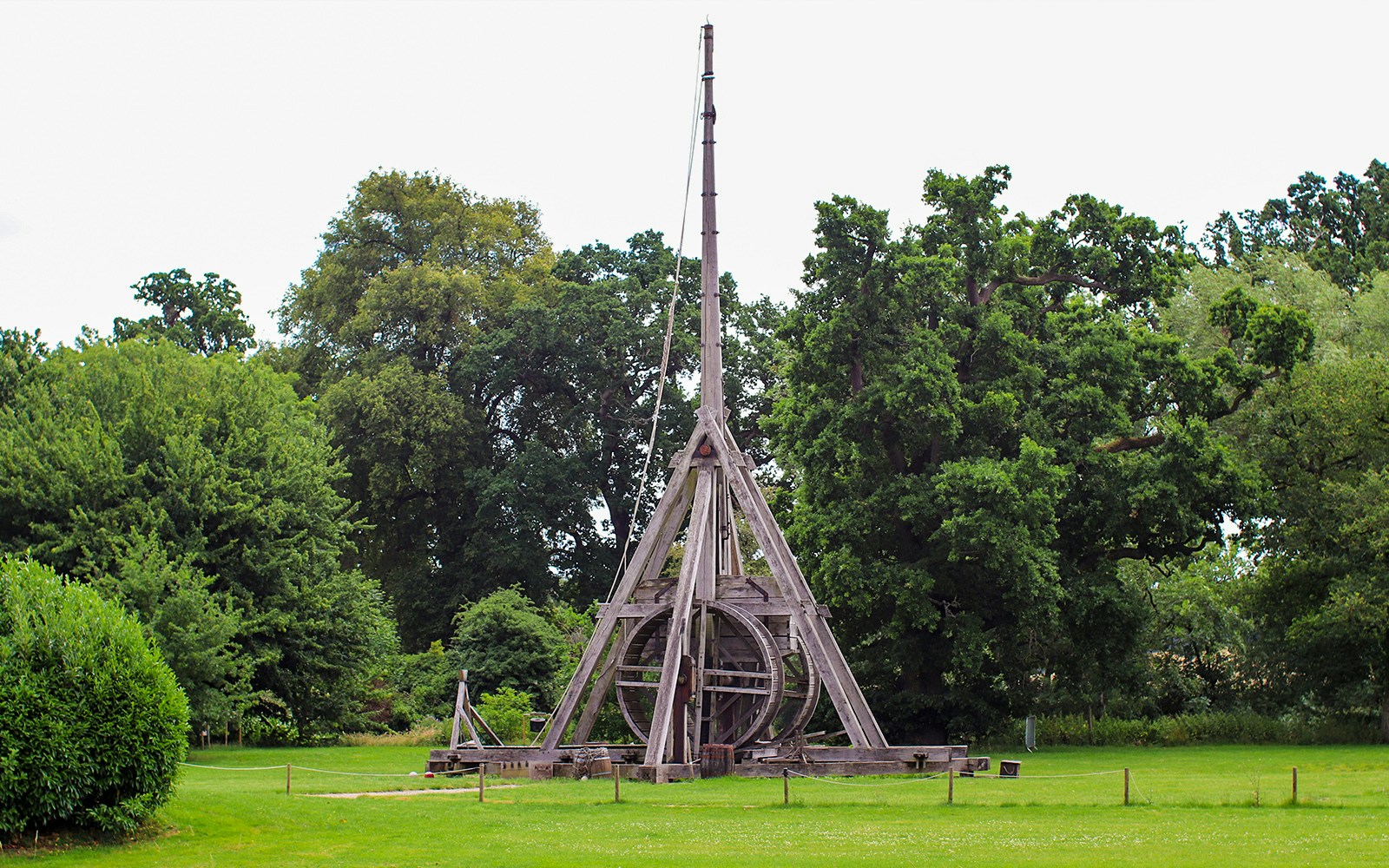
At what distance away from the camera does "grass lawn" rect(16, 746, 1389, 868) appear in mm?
14148

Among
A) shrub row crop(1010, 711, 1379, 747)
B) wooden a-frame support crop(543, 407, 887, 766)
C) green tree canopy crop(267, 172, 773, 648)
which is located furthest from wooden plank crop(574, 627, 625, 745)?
green tree canopy crop(267, 172, 773, 648)

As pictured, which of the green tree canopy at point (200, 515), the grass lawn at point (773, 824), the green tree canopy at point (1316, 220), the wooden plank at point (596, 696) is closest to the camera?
the grass lawn at point (773, 824)

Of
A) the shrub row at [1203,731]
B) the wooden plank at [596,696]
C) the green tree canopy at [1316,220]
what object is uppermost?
the green tree canopy at [1316,220]

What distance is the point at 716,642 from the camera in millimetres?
25156

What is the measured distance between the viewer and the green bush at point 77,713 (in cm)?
1510

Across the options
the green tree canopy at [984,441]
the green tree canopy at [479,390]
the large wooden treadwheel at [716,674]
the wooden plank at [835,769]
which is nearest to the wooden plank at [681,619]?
the large wooden treadwheel at [716,674]

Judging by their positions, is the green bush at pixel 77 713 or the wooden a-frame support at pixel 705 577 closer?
the green bush at pixel 77 713

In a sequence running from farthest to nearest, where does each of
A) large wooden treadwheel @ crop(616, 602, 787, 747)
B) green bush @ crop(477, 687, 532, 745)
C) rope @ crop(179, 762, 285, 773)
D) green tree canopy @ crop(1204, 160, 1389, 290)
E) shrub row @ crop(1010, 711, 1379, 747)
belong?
1. green tree canopy @ crop(1204, 160, 1389, 290)
2. shrub row @ crop(1010, 711, 1379, 747)
3. green bush @ crop(477, 687, 532, 745)
4. rope @ crop(179, 762, 285, 773)
5. large wooden treadwheel @ crop(616, 602, 787, 747)

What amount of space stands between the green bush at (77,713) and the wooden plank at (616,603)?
834cm

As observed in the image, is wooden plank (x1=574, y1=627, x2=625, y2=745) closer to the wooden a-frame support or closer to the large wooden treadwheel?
the wooden a-frame support

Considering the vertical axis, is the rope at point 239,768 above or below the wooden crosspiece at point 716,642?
below

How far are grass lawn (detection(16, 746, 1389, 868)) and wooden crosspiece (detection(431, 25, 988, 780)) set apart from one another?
1.60 m

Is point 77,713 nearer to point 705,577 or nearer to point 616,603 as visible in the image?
point 616,603

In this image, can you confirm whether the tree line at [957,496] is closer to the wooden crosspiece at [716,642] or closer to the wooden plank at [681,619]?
the wooden crosspiece at [716,642]
